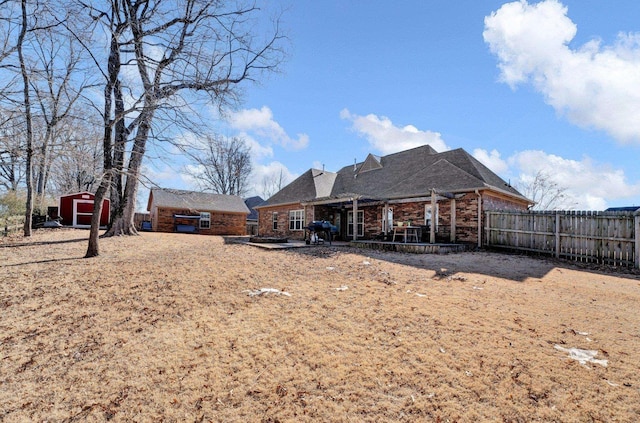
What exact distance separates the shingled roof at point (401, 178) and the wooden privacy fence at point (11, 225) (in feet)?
44.0

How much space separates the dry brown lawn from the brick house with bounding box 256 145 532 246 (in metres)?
6.58

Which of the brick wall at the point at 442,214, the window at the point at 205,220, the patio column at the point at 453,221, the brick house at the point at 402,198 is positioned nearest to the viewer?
the brick wall at the point at 442,214

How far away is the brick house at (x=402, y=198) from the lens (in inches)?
513

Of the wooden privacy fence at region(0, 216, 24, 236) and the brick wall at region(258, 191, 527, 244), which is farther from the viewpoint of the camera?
the wooden privacy fence at region(0, 216, 24, 236)

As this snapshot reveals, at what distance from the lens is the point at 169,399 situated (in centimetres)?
274

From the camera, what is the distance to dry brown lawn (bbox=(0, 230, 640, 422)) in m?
2.64

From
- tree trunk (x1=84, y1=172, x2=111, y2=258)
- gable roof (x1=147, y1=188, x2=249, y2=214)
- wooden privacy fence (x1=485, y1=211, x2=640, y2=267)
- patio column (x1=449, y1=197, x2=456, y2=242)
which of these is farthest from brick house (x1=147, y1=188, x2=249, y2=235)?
wooden privacy fence (x1=485, y1=211, x2=640, y2=267)

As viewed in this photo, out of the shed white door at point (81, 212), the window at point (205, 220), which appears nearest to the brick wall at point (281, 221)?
the window at point (205, 220)

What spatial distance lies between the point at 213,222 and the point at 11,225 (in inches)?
515

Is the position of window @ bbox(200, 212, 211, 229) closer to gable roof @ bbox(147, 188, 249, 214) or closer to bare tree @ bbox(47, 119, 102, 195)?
gable roof @ bbox(147, 188, 249, 214)

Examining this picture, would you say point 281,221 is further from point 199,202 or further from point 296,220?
point 199,202

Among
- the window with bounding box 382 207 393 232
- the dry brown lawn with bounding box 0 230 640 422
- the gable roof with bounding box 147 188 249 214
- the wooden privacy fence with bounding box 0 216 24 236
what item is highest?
the gable roof with bounding box 147 188 249 214

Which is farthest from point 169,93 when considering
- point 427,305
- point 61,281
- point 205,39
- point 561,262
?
point 561,262

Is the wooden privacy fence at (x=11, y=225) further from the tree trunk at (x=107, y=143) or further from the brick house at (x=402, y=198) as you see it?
the brick house at (x=402, y=198)
